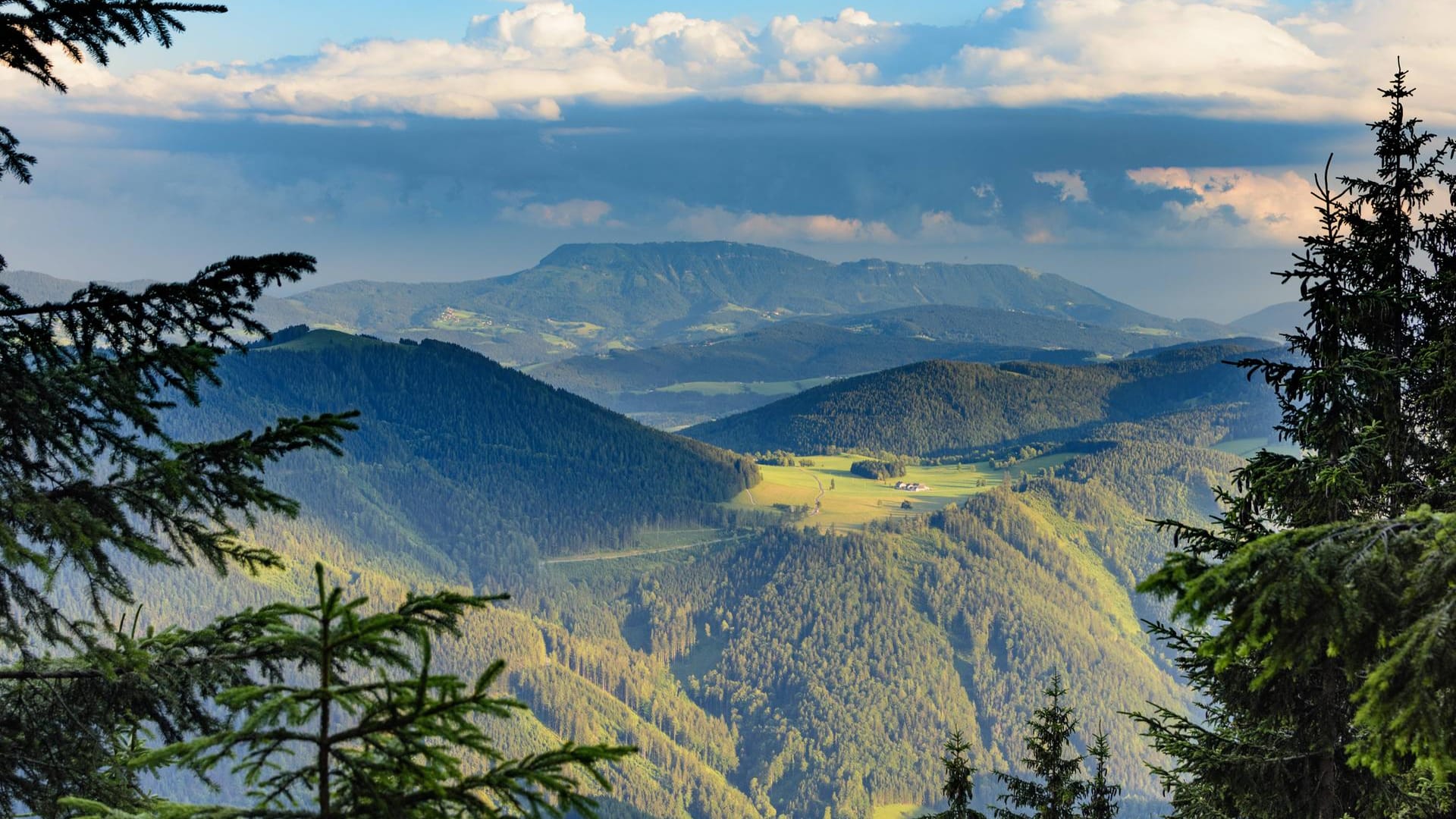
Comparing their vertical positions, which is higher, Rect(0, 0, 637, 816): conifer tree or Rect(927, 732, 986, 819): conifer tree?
Rect(0, 0, 637, 816): conifer tree

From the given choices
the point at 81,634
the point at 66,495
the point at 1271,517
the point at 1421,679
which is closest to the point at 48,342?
the point at 66,495

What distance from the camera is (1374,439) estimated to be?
19672 millimetres

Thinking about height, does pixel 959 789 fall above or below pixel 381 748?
below

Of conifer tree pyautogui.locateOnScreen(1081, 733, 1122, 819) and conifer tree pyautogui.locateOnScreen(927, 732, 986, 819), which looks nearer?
conifer tree pyautogui.locateOnScreen(1081, 733, 1122, 819)

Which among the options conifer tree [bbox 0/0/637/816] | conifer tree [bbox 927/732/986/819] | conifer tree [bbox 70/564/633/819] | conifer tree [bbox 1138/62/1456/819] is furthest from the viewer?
conifer tree [bbox 927/732/986/819]

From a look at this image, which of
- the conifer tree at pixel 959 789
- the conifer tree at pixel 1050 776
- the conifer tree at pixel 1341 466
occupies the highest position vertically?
the conifer tree at pixel 1341 466

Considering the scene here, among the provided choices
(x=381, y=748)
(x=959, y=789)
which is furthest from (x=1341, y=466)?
(x=959, y=789)

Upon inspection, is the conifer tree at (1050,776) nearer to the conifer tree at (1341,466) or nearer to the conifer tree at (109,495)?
the conifer tree at (1341,466)

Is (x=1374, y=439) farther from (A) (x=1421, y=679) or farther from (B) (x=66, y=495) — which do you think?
(B) (x=66, y=495)

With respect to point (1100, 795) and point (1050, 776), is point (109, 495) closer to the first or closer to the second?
point (1050, 776)

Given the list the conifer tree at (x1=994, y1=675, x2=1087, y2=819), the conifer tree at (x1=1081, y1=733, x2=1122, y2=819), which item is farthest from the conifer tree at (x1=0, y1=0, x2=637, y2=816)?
the conifer tree at (x1=1081, y1=733, x2=1122, y2=819)

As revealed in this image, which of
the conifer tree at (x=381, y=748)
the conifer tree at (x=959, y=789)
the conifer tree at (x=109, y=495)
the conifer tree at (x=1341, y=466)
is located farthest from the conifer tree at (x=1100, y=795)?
the conifer tree at (x=381, y=748)

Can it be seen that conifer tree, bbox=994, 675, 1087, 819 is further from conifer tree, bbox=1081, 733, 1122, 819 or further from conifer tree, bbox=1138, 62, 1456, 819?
conifer tree, bbox=1138, 62, 1456, 819

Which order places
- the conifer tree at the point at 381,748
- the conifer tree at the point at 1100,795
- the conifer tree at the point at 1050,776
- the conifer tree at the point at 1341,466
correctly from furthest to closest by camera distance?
the conifer tree at the point at 1100,795 → the conifer tree at the point at 1050,776 → the conifer tree at the point at 1341,466 → the conifer tree at the point at 381,748
